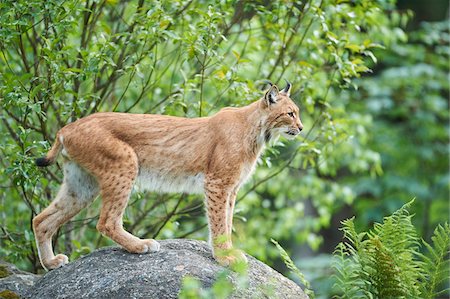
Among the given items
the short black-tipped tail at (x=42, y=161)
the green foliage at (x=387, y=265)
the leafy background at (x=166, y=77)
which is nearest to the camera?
the green foliage at (x=387, y=265)

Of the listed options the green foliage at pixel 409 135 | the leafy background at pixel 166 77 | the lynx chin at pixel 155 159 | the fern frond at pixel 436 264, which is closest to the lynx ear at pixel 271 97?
the lynx chin at pixel 155 159

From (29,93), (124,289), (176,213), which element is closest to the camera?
(124,289)

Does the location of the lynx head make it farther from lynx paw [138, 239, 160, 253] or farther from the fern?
lynx paw [138, 239, 160, 253]

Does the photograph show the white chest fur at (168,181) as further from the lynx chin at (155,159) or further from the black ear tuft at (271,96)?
the black ear tuft at (271,96)

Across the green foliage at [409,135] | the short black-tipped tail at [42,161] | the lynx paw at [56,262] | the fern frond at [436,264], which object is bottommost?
the green foliage at [409,135]

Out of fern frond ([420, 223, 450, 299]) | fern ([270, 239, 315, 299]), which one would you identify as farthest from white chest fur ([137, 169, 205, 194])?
fern frond ([420, 223, 450, 299])

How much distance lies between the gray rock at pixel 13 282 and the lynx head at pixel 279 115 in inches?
85.3

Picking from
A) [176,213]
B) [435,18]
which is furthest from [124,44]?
[435,18]

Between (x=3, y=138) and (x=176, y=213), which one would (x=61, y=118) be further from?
(x=176, y=213)

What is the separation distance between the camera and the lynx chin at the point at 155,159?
21.7 ft

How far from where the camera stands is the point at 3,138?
26.5 feet

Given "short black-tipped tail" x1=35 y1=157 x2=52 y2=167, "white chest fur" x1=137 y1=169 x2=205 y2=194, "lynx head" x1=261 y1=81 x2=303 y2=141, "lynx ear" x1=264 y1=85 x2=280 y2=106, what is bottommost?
"white chest fur" x1=137 y1=169 x2=205 y2=194

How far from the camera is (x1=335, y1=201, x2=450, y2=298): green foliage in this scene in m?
6.14

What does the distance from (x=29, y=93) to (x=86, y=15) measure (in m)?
1.50
